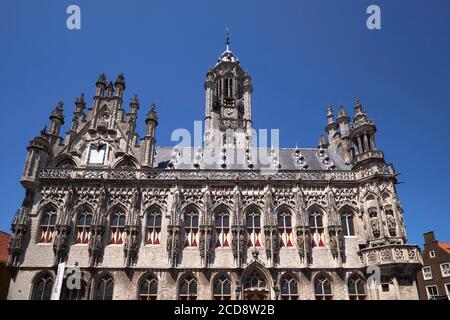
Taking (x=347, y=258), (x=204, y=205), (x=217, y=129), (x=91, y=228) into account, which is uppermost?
(x=217, y=129)

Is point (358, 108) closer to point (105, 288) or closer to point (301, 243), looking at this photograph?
point (301, 243)

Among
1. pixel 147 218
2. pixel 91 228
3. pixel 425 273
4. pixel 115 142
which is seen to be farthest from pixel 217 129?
pixel 425 273

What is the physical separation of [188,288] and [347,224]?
1316 cm

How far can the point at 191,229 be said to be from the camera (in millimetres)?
24375

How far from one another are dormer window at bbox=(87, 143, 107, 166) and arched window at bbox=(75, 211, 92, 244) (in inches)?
176

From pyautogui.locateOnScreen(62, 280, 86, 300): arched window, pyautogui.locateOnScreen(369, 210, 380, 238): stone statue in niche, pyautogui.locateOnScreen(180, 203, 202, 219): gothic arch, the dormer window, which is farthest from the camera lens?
the dormer window

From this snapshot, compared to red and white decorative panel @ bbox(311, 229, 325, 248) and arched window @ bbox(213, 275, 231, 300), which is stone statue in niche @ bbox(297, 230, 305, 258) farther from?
arched window @ bbox(213, 275, 231, 300)

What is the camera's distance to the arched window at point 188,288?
72.5 feet

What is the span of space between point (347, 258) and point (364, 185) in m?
6.08

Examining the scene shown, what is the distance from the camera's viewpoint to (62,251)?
22.7m

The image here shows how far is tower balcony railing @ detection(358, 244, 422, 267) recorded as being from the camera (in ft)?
70.3

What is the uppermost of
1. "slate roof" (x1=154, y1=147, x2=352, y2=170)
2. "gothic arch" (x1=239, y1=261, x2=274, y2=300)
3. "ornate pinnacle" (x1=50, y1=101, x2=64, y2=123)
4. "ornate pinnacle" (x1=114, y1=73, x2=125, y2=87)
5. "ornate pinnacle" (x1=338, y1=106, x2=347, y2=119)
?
"ornate pinnacle" (x1=114, y1=73, x2=125, y2=87)

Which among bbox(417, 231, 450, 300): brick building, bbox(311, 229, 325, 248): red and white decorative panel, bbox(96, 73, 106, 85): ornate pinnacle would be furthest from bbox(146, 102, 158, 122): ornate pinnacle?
bbox(417, 231, 450, 300): brick building
